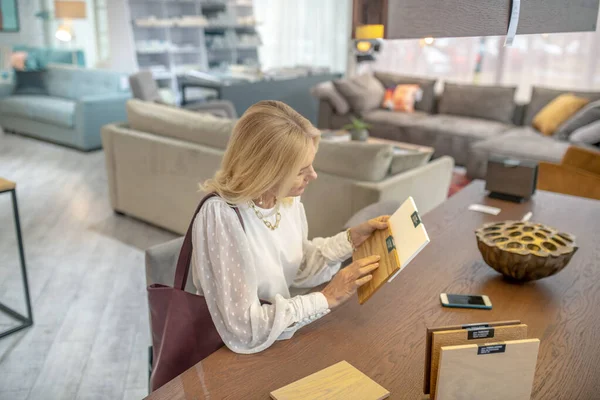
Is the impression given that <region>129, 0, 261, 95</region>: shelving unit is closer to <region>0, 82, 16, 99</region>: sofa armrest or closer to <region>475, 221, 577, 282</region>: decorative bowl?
<region>0, 82, 16, 99</region>: sofa armrest

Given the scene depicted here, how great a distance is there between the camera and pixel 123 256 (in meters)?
3.53

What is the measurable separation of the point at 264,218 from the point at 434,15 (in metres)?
0.67

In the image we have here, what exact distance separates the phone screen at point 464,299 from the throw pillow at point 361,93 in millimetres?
4962

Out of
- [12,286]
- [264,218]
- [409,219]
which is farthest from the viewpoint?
[12,286]

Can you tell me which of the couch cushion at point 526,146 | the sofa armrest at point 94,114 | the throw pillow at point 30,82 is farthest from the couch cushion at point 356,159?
the throw pillow at point 30,82

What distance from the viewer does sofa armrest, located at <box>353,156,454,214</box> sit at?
283 centimetres

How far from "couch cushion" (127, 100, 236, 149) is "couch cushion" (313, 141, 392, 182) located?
2.19 feet

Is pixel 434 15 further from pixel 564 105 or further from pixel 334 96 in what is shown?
pixel 334 96

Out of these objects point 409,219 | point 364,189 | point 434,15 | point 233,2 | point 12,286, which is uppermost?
point 233,2

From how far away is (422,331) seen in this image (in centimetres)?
136

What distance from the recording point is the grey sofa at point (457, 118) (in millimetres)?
5016

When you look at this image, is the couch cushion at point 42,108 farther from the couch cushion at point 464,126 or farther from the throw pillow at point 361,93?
the couch cushion at point 464,126

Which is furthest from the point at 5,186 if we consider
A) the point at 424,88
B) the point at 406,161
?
the point at 424,88

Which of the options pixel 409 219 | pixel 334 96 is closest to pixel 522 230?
pixel 409 219
